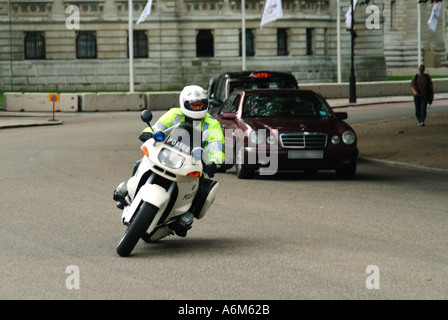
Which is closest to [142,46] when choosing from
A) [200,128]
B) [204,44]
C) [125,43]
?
[125,43]

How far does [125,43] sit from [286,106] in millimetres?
38705

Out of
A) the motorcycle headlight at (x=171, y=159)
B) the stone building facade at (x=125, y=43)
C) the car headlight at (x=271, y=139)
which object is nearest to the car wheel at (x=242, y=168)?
the car headlight at (x=271, y=139)

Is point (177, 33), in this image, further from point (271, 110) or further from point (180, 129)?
point (180, 129)

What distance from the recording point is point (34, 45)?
178 feet

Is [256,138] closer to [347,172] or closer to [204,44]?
[347,172]

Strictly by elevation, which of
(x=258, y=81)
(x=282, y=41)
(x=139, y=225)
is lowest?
(x=139, y=225)

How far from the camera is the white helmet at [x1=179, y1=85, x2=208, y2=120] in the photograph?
345 inches

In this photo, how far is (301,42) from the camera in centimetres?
5562

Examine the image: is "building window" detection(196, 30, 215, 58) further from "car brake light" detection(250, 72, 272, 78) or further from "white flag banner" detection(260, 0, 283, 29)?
"car brake light" detection(250, 72, 272, 78)

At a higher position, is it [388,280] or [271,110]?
[271,110]

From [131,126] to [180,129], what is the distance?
20847 mm

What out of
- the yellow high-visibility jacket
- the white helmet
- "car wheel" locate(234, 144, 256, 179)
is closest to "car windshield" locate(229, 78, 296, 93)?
"car wheel" locate(234, 144, 256, 179)
